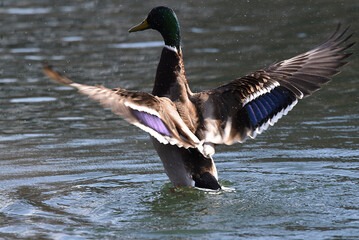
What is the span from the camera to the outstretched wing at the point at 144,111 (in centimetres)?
515

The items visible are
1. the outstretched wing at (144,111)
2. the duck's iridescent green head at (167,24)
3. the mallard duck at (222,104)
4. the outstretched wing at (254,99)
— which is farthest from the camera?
the duck's iridescent green head at (167,24)

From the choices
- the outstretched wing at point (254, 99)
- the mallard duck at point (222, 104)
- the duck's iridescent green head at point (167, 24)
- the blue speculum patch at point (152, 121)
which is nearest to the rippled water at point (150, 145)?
the mallard duck at point (222, 104)

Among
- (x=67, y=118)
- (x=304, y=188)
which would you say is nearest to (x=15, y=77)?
(x=67, y=118)

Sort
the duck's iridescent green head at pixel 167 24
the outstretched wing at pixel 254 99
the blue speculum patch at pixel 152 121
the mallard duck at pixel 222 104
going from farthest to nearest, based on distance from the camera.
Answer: the duck's iridescent green head at pixel 167 24 < the outstretched wing at pixel 254 99 < the mallard duck at pixel 222 104 < the blue speculum patch at pixel 152 121

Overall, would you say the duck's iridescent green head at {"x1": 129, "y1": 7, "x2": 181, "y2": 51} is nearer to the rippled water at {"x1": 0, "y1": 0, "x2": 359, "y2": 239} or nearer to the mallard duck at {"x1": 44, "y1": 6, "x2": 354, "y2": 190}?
the mallard duck at {"x1": 44, "y1": 6, "x2": 354, "y2": 190}

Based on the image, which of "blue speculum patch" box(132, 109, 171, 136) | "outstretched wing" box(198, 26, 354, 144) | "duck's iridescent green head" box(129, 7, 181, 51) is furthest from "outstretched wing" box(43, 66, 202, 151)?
"duck's iridescent green head" box(129, 7, 181, 51)

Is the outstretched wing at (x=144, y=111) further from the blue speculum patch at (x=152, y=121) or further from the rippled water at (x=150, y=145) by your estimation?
the rippled water at (x=150, y=145)

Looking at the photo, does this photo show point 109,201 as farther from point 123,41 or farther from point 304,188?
point 123,41

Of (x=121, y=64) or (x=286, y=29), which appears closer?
(x=121, y=64)

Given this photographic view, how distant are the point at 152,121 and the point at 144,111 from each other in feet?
0.32

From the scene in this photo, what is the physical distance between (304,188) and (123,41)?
7.71m

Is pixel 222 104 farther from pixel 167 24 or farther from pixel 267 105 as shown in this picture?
pixel 167 24

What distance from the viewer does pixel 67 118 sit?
8922 millimetres

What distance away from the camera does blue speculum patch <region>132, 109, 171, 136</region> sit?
17.4 ft
